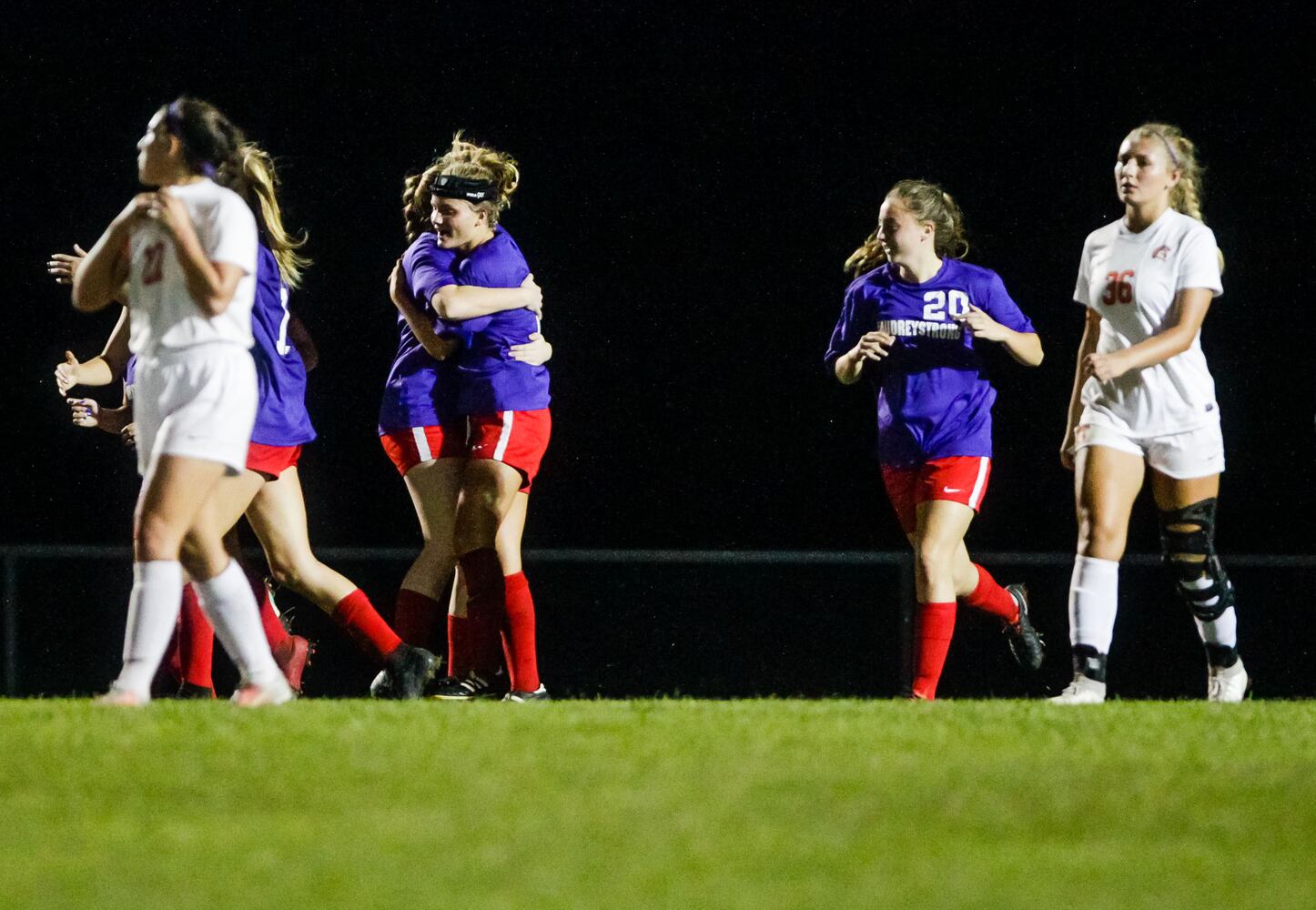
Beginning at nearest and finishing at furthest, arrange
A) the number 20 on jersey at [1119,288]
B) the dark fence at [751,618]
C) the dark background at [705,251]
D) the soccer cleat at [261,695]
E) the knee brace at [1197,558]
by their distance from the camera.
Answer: the soccer cleat at [261,695] → the number 20 on jersey at [1119,288] → the knee brace at [1197,558] → the dark fence at [751,618] → the dark background at [705,251]

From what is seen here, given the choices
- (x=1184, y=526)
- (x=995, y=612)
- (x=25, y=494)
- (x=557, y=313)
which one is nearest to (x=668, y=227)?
(x=557, y=313)

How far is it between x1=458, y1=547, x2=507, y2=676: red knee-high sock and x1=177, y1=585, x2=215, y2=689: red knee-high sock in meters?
0.79

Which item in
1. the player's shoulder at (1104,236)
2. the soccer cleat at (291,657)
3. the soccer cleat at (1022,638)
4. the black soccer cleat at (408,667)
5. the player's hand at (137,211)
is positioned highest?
the player's hand at (137,211)

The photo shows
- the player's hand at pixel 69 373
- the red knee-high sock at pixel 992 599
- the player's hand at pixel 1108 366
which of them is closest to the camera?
the player's hand at pixel 69 373

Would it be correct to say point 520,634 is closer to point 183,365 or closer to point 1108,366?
point 183,365

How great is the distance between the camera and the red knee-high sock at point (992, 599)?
6.56 metres

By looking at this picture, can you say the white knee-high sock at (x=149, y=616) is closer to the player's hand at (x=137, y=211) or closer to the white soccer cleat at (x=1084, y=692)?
the player's hand at (x=137, y=211)

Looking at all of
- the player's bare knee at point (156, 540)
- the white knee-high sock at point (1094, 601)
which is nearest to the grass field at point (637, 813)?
the player's bare knee at point (156, 540)

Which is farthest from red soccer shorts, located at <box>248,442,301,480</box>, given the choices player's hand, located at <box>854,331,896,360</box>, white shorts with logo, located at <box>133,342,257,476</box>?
player's hand, located at <box>854,331,896,360</box>

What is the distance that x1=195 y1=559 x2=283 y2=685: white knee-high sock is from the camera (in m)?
4.61

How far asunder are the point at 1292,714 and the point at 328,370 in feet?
24.7

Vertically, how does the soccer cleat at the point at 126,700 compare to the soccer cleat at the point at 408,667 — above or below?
above

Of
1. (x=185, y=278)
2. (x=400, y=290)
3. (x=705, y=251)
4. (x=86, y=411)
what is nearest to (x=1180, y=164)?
(x=400, y=290)

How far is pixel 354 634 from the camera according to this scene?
556cm
